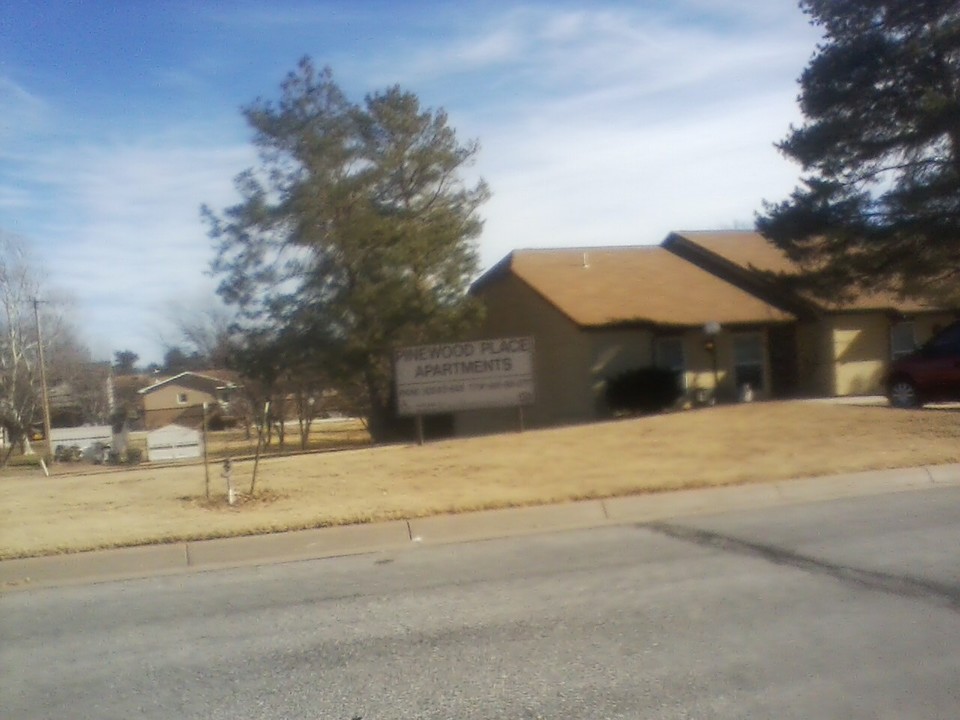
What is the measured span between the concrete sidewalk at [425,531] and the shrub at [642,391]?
12964mm

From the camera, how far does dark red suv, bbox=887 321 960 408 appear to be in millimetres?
20234

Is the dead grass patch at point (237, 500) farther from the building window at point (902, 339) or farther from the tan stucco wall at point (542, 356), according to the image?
the building window at point (902, 339)

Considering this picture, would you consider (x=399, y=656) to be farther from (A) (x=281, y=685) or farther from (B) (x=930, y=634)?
(B) (x=930, y=634)

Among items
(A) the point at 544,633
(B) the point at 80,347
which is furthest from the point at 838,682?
(B) the point at 80,347

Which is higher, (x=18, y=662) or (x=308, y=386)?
(x=308, y=386)

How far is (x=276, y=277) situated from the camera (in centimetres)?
2989

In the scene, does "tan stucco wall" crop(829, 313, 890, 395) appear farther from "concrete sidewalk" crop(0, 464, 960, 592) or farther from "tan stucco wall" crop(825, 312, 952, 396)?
"concrete sidewalk" crop(0, 464, 960, 592)

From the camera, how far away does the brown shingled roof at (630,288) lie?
28016 mm

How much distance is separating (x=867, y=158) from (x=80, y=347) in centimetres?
4703

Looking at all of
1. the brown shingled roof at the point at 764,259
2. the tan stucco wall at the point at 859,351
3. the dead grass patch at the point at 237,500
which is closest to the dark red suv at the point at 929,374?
the brown shingled roof at the point at 764,259

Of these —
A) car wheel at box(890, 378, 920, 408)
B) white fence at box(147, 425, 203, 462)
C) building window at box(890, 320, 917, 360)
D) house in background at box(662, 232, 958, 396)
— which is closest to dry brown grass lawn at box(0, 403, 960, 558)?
car wheel at box(890, 378, 920, 408)

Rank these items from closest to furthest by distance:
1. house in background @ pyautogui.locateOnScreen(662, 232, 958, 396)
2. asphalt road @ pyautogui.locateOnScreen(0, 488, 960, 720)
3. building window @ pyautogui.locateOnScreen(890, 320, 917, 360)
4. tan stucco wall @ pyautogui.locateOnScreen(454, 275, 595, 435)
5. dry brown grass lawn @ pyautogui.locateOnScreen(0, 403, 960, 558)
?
asphalt road @ pyautogui.locateOnScreen(0, 488, 960, 720), dry brown grass lawn @ pyautogui.locateOnScreen(0, 403, 960, 558), tan stucco wall @ pyautogui.locateOnScreen(454, 275, 595, 435), house in background @ pyautogui.locateOnScreen(662, 232, 958, 396), building window @ pyautogui.locateOnScreen(890, 320, 917, 360)

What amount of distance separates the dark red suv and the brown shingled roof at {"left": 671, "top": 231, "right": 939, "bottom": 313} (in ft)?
18.6

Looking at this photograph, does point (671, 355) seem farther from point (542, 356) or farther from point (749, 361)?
point (542, 356)
